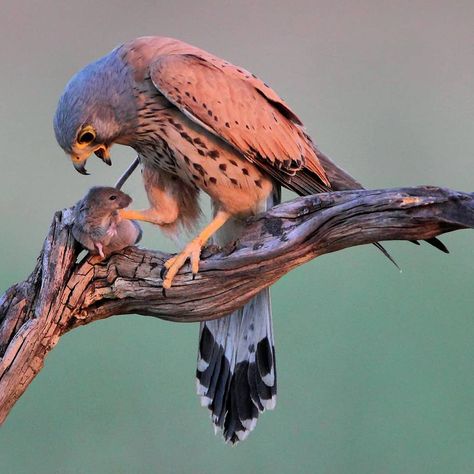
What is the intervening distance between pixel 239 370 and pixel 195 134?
29.4 inches

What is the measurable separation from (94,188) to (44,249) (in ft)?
0.70

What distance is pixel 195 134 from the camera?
2.24 meters

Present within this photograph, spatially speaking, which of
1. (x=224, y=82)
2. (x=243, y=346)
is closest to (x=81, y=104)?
(x=224, y=82)

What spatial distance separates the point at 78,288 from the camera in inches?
86.5

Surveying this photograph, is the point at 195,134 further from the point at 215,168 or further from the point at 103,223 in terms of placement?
the point at 103,223

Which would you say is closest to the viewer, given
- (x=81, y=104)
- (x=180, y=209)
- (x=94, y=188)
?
(x=81, y=104)

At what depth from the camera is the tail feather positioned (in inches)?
98.3

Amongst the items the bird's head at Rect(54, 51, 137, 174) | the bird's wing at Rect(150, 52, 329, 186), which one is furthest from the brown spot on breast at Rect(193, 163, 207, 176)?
the bird's head at Rect(54, 51, 137, 174)

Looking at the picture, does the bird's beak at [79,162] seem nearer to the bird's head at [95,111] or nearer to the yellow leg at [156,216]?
the bird's head at [95,111]

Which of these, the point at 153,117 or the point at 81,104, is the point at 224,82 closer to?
the point at 153,117

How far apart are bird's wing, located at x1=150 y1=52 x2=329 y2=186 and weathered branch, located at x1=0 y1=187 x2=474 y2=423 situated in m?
0.19

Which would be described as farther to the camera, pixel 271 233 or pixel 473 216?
pixel 271 233

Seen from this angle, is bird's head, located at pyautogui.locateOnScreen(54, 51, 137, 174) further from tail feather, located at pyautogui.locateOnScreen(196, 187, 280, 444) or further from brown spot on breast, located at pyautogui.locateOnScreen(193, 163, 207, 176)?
tail feather, located at pyautogui.locateOnScreen(196, 187, 280, 444)

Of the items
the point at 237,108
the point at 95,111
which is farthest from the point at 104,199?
the point at 237,108
